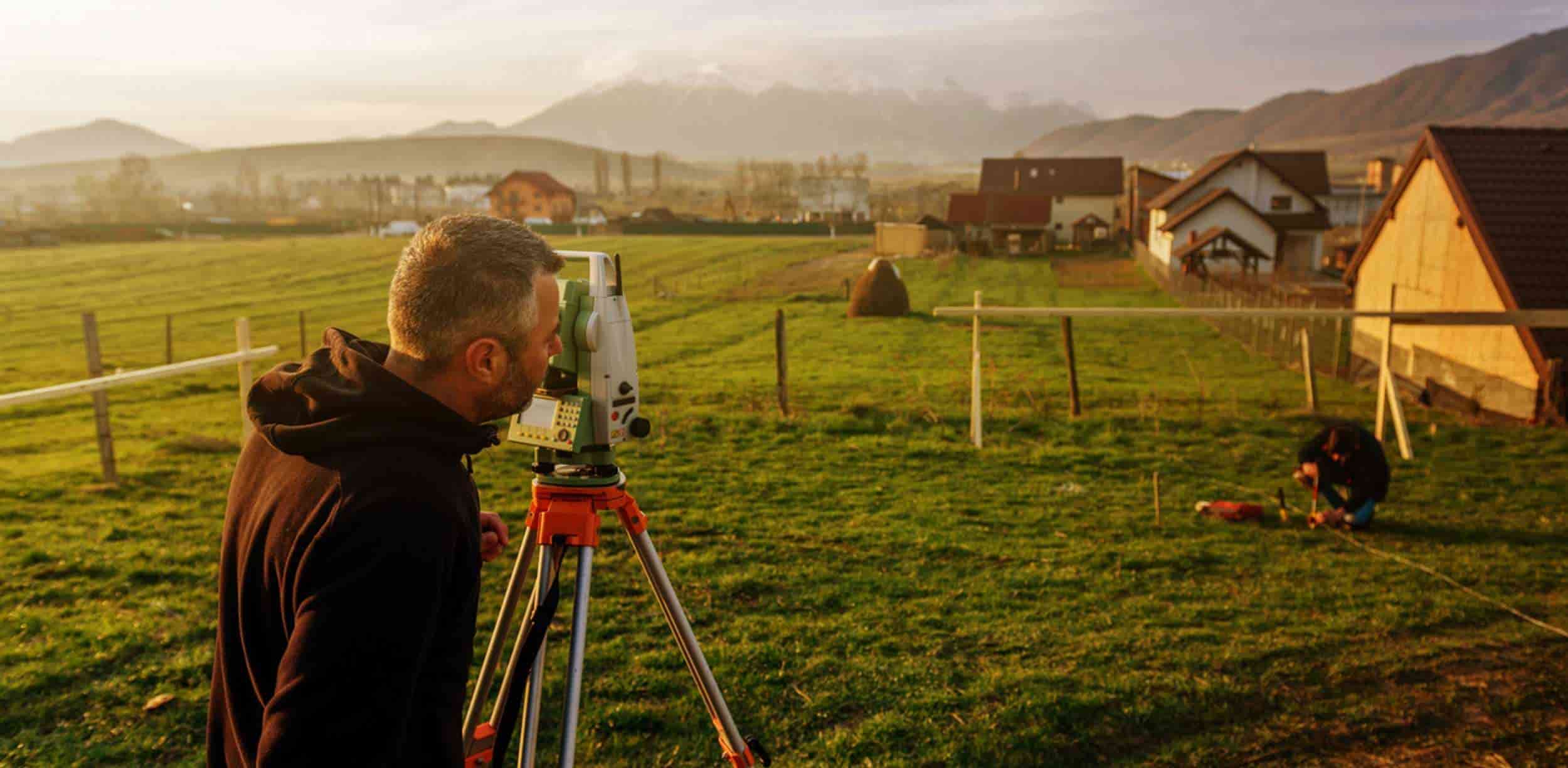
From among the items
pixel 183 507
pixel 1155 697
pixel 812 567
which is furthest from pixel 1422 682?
pixel 183 507

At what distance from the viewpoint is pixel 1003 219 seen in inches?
2571

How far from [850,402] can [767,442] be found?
343cm

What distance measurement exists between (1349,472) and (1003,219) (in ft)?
192

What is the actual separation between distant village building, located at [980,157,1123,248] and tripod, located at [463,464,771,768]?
6768 centimetres

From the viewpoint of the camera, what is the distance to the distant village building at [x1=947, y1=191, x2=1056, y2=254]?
64.4 metres

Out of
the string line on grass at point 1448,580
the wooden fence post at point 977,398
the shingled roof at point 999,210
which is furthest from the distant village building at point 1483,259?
the shingled roof at point 999,210

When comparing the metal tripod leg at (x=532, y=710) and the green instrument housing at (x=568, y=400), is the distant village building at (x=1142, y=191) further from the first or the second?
the metal tripod leg at (x=532, y=710)

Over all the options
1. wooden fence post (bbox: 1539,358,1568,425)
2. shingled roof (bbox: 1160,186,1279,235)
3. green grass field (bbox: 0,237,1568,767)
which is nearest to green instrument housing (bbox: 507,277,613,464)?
green grass field (bbox: 0,237,1568,767)

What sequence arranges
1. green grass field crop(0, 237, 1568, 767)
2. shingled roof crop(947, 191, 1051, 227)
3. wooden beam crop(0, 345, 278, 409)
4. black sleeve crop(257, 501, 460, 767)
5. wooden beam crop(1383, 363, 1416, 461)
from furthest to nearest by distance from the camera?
shingled roof crop(947, 191, 1051, 227) < wooden beam crop(1383, 363, 1416, 461) < wooden beam crop(0, 345, 278, 409) < green grass field crop(0, 237, 1568, 767) < black sleeve crop(257, 501, 460, 767)

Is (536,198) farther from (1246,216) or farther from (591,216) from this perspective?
(1246,216)

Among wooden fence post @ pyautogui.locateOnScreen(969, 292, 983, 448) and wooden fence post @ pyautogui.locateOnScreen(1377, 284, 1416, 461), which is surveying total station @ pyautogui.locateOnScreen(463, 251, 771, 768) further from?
wooden fence post @ pyautogui.locateOnScreen(1377, 284, 1416, 461)

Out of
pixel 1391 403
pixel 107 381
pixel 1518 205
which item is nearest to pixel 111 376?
pixel 107 381

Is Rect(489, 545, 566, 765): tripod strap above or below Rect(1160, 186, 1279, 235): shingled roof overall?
below

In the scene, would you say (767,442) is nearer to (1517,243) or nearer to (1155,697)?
(1155,697)
